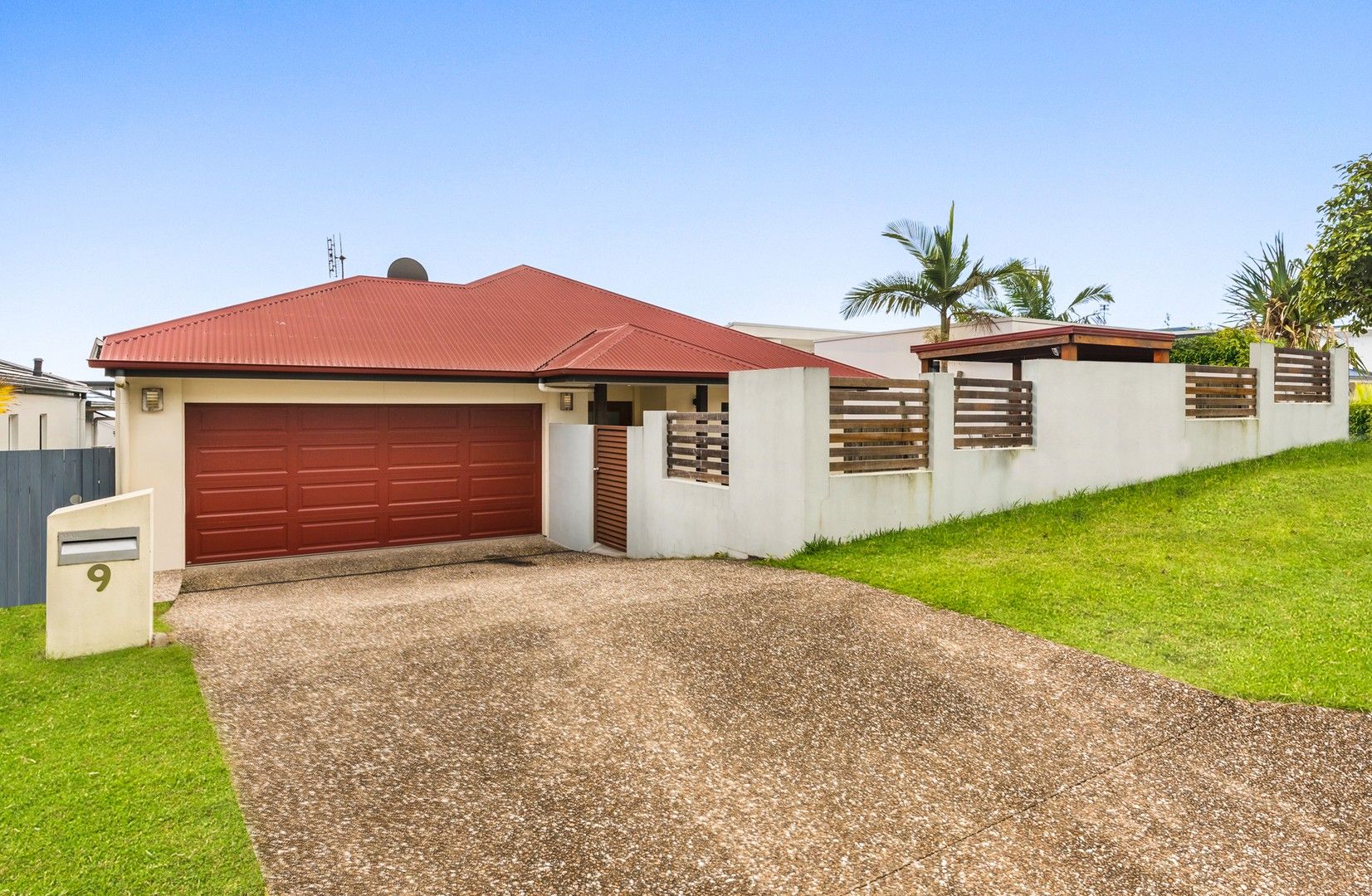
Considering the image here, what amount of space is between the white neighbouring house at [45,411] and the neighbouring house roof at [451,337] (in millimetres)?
3471

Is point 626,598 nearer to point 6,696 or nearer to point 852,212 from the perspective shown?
point 6,696

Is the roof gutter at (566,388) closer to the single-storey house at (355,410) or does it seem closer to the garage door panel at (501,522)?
the single-storey house at (355,410)

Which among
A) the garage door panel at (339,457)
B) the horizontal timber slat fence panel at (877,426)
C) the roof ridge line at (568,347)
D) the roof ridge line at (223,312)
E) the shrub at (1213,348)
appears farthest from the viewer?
the shrub at (1213,348)

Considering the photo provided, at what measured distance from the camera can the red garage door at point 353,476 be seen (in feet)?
39.3

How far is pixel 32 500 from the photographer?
1051 cm

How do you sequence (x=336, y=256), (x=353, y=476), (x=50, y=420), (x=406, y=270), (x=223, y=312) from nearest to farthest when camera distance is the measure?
(x=353, y=476), (x=223, y=312), (x=50, y=420), (x=406, y=270), (x=336, y=256)

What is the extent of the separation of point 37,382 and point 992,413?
17.2 metres

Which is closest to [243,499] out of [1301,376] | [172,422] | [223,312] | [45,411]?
[172,422]

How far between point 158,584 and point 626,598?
6.48m

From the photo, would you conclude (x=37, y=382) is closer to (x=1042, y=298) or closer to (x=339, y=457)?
(x=339, y=457)

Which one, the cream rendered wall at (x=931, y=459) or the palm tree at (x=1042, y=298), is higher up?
the palm tree at (x=1042, y=298)

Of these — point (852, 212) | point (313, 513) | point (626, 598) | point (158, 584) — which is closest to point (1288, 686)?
point (626, 598)

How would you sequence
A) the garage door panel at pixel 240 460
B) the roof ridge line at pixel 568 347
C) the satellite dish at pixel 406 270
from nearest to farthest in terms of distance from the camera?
the garage door panel at pixel 240 460 → the roof ridge line at pixel 568 347 → the satellite dish at pixel 406 270

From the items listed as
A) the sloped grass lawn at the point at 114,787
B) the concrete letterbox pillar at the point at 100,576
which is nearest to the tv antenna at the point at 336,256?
the concrete letterbox pillar at the point at 100,576
